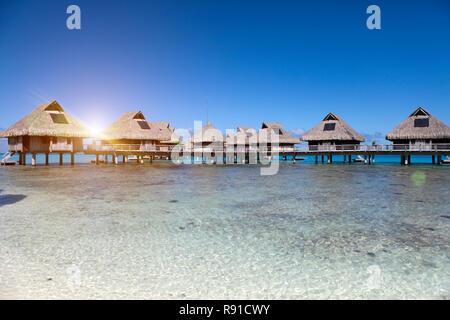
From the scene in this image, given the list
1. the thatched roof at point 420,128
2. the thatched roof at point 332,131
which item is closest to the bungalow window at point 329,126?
the thatched roof at point 332,131

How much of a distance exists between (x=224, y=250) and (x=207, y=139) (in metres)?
32.1

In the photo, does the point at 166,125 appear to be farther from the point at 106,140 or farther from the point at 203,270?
the point at 203,270

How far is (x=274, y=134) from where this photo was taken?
130ft

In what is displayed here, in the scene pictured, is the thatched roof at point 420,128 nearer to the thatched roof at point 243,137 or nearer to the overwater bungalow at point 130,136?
the thatched roof at point 243,137

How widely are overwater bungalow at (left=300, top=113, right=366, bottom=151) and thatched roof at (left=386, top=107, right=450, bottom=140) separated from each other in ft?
13.4

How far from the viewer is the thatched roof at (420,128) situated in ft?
93.7

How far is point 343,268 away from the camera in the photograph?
13.0ft

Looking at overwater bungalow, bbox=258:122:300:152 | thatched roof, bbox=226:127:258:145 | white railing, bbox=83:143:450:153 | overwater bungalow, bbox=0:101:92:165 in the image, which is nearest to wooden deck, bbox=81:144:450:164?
white railing, bbox=83:143:450:153

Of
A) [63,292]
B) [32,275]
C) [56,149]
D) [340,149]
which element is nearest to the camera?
[63,292]

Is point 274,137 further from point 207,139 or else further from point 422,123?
point 422,123

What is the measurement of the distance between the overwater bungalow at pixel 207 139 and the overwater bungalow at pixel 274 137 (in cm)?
583

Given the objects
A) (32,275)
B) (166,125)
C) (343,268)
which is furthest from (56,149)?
(343,268)

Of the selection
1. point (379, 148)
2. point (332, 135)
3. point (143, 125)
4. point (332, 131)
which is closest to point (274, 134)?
point (332, 131)

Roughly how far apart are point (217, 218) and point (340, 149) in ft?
93.1
